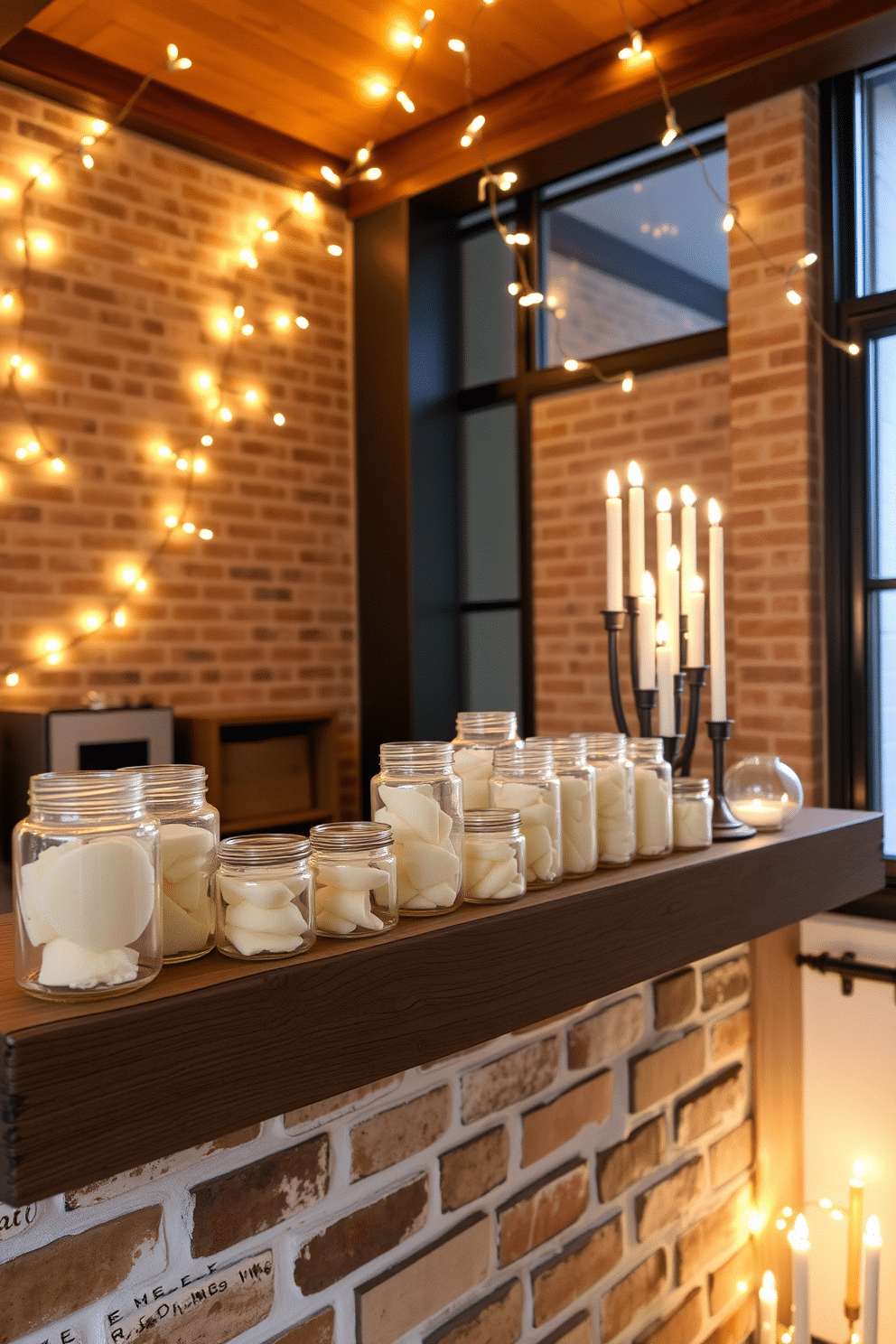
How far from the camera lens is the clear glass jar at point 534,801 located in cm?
101

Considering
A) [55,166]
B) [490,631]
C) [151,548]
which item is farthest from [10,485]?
[490,631]

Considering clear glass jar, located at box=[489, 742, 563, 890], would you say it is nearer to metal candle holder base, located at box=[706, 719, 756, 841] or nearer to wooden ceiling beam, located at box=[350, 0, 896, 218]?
metal candle holder base, located at box=[706, 719, 756, 841]

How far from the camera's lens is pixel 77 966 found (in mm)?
678

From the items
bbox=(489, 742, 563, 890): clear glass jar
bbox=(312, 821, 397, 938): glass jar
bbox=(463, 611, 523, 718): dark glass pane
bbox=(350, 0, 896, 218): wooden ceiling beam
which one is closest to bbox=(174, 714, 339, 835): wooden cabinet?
bbox=(463, 611, 523, 718): dark glass pane

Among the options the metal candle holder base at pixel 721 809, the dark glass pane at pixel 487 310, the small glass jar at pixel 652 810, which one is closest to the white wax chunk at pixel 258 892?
the small glass jar at pixel 652 810

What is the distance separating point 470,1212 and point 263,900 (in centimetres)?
47

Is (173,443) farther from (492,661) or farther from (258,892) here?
(258,892)

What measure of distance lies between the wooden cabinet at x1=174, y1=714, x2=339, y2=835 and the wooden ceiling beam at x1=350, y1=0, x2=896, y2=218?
1859mm

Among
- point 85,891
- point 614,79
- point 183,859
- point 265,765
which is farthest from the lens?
point 265,765

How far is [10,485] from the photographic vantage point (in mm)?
2939

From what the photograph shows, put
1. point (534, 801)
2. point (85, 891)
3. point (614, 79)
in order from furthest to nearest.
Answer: point (614, 79) → point (534, 801) → point (85, 891)

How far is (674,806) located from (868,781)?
181 cm

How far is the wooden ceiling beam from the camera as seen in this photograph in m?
2.66

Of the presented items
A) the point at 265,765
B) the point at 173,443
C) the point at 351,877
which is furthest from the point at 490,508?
the point at 351,877
